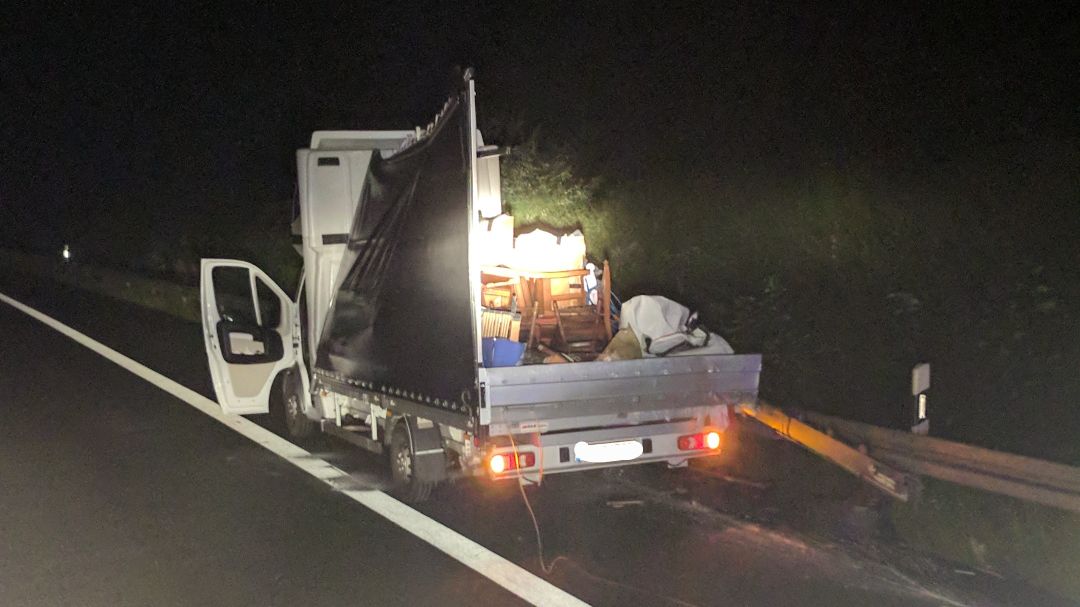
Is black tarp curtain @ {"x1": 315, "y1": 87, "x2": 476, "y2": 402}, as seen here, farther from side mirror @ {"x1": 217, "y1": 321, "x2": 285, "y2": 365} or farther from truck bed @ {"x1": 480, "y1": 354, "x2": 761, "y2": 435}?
side mirror @ {"x1": 217, "y1": 321, "x2": 285, "y2": 365}

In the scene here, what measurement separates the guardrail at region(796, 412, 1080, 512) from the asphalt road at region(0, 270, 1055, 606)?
0.55m

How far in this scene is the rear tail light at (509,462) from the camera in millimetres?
6953

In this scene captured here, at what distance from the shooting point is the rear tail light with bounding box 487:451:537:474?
6.95 metres

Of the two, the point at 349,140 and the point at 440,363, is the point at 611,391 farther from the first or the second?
the point at 349,140

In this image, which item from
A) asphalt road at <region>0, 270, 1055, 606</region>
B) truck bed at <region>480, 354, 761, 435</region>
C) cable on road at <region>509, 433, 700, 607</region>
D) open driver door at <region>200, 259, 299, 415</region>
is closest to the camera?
cable on road at <region>509, 433, 700, 607</region>

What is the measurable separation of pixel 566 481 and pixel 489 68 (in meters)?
8.77

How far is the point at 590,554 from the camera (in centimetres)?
658

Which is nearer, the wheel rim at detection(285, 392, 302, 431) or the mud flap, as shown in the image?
the mud flap

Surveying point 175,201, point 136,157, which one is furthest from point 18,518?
point 136,157

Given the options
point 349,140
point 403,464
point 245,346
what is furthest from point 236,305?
point 403,464

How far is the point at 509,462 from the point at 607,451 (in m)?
0.71

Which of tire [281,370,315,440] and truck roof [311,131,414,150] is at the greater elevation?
truck roof [311,131,414,150]

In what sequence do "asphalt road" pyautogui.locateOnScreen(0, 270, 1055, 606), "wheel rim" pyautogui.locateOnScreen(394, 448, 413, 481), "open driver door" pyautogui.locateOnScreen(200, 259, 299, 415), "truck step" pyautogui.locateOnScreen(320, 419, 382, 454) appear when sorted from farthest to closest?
1. "open driver door" pyautogui.locateOnScreen(200, 259, 299, 415)
2. "truck step" pyautogui.locateOnScreen(320, 419, 382, 454)
3. "wheel rim" pyautogui.locateOnScreen(394, 448, 413, 481)
4. "asphalt road" pyautogui.locateOnScreen(0, 270, 1055, 606)

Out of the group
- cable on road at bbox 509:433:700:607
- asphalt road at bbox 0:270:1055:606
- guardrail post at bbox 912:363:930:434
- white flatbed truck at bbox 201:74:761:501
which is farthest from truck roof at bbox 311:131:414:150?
guardrail post at bbox 912:363:930:434
